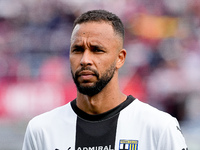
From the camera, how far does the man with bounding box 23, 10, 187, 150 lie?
246 cm

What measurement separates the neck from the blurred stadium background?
5.79 metres

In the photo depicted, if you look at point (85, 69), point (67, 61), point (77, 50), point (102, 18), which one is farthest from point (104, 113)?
point (67, 61)

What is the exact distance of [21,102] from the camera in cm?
878

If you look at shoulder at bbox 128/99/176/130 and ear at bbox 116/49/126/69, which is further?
ear at bbox 116/49/126/69

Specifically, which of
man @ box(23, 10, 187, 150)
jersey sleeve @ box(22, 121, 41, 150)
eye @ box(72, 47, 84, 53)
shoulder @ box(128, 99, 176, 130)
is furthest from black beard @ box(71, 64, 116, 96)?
jersey sleeve @ box(22, 121, 41, 150)

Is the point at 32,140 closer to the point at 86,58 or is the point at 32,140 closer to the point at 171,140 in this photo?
the point at 86,58

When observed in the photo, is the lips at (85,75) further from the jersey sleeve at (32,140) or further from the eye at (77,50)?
the jersey sleeve at (32,140)

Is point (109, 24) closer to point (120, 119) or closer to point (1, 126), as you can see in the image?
point (120, 119)

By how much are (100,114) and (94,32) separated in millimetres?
551

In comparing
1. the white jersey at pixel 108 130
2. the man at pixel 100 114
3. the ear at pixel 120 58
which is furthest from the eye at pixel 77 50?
the white jersey at pixel 108 130

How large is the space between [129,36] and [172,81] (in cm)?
149

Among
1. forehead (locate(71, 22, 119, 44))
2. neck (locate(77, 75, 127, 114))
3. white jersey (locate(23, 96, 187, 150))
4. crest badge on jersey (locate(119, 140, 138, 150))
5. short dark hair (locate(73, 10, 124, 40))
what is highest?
short dark hair (locate(73, 10, 124, 40))

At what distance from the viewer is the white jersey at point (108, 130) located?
95.6 inches

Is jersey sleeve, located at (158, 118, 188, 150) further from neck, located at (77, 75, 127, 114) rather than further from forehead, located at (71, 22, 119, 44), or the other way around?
forehead, located at (71, 22, 119, 44)
